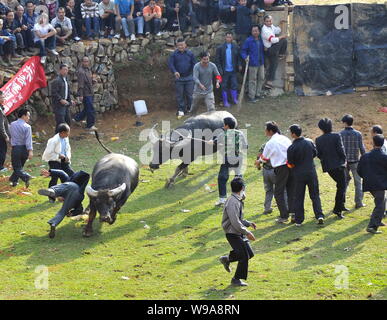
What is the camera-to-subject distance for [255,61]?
2330cm

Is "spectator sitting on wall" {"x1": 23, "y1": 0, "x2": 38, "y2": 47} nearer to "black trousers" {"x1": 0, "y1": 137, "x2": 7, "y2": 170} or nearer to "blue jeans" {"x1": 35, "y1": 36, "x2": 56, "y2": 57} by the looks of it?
"blue jeans" {"x1": 35, "y1": 36, "x2": 56, "y2": 57}

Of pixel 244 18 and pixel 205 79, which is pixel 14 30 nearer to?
pixel 205 79

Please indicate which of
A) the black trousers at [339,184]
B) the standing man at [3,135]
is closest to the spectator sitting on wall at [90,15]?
the standing man at [3,135]

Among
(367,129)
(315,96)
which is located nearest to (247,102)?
(315,96)

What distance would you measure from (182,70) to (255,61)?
231 centimetres

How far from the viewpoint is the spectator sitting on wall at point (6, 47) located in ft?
Answer: 68.7

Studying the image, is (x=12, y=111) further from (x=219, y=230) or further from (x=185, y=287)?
(x=185, y=287)

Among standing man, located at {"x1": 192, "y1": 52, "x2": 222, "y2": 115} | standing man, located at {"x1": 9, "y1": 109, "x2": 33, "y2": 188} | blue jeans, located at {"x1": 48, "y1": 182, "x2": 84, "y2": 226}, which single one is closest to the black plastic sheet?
standing man, located at {"x1": 192, "y1": 52, "x2": 222, "y2": 115}

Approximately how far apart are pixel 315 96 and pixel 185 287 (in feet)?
43.2

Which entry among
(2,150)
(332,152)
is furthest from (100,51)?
(332,152)

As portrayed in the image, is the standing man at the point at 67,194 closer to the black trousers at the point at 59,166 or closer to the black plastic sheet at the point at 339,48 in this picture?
the black trousers at the point at 59,166

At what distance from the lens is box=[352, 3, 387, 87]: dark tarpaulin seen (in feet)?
77.5

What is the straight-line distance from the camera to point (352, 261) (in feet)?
41.7

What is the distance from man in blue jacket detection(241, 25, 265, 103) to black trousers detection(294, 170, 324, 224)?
9409 mm
